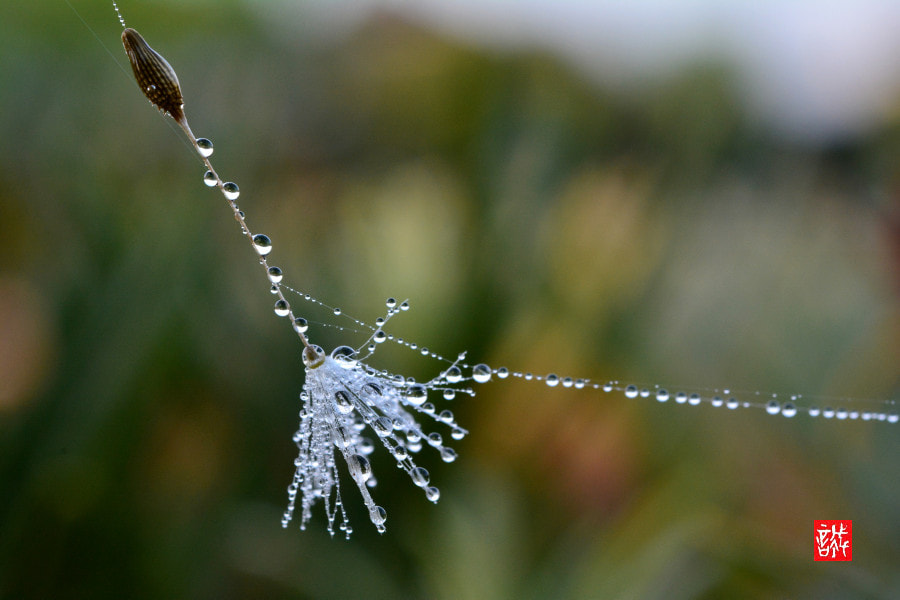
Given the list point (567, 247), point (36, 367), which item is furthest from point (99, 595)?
point (567, 247)

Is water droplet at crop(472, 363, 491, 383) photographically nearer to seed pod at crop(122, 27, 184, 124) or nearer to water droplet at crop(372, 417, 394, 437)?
water droplet at crop(372, 417, 394, 437)

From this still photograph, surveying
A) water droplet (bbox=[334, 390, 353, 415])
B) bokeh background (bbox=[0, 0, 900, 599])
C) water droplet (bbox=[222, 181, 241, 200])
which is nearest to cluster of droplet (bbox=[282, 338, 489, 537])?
water droplet (bbox=[334, 390, 353, 415])

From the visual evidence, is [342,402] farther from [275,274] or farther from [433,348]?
[433,348]

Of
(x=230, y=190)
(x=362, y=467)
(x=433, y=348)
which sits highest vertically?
(x=433, y=348)

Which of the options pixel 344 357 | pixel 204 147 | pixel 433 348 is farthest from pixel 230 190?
pixel 433 348

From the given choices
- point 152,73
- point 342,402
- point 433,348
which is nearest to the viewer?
point 152,73

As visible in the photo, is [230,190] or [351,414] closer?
[230,190]

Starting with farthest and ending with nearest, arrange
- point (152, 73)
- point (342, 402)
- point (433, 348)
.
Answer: point (433, 348), point (342, 402), point (152, 73)

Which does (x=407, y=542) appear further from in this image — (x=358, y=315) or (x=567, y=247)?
(x=567, y=247)
